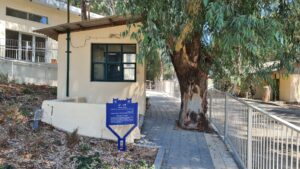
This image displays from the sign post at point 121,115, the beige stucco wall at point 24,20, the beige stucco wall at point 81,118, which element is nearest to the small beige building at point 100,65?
the beige stucco wall at point 81,118

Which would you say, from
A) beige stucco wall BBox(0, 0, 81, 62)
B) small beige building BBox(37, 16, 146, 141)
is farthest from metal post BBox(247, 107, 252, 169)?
beige stucco wall BBox(0, 0, 81, 62)

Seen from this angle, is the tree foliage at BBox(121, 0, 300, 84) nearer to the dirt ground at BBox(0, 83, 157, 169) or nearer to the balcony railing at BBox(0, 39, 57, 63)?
the dirt ground at BBox(0, 83, 157, 169)

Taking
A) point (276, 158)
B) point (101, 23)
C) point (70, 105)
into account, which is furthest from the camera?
point (101, 23)

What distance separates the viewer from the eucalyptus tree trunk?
11.3 m

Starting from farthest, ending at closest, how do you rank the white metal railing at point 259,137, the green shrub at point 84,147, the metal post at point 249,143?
the green shrub at point 84,147
the metal post at point 249,143
the white metal railing at point 259,137

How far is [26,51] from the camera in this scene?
2194cm

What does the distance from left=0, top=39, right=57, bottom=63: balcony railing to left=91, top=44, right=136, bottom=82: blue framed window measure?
7686 millimetres

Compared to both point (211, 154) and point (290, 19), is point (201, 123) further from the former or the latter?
point (290, 19)

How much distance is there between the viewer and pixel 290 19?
8.77 metres

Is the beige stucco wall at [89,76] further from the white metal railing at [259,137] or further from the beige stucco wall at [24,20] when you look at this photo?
the beige stucco wall at [24,20]

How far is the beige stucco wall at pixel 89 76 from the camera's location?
539 inches

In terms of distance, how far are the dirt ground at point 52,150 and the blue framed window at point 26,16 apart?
12429 mm

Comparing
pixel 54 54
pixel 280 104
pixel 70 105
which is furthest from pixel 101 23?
pixel 280 104

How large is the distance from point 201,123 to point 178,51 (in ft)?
7.70
